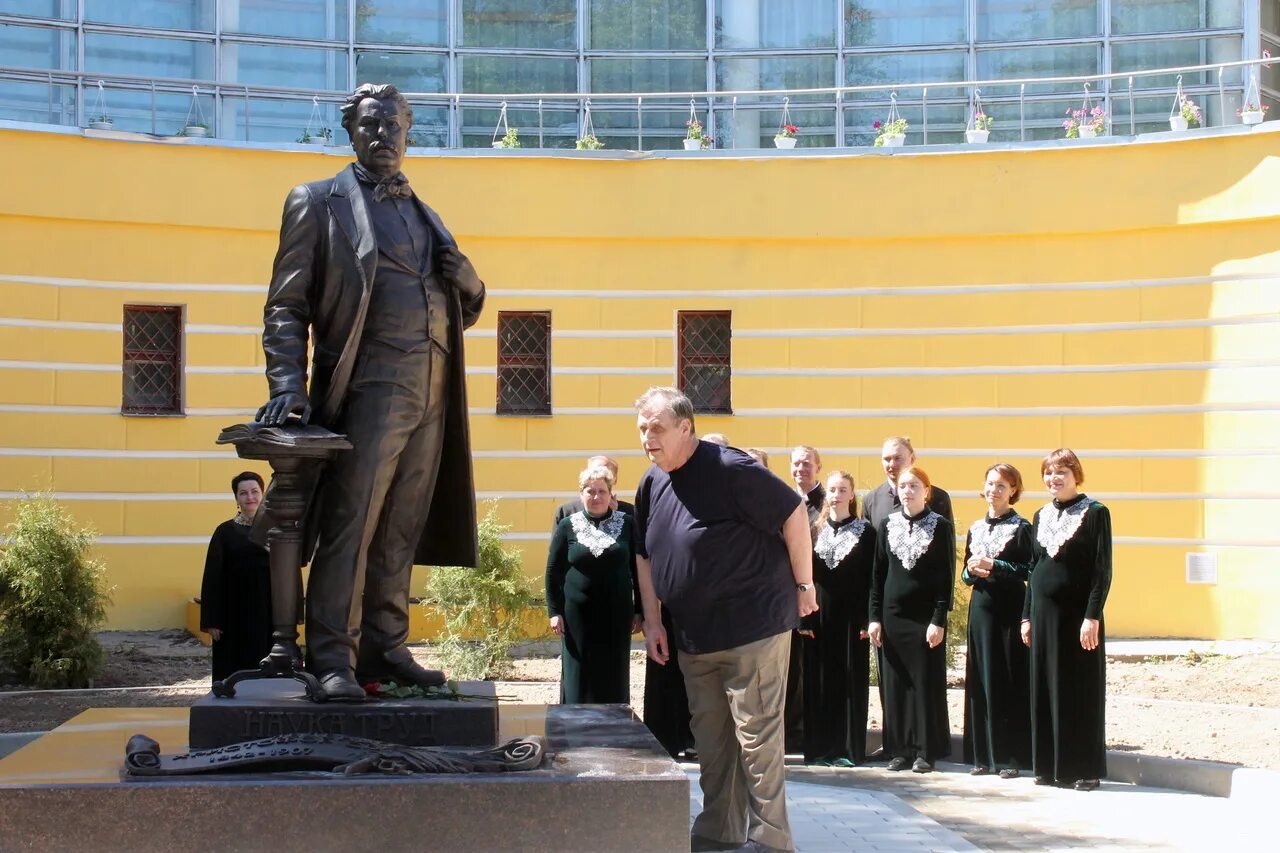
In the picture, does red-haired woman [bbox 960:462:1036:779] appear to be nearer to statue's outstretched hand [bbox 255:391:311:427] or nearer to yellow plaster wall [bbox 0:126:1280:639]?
statue's outstretched hand [bbox 255:391:311:427]

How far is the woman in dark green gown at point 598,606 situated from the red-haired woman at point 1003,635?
1.86 meters

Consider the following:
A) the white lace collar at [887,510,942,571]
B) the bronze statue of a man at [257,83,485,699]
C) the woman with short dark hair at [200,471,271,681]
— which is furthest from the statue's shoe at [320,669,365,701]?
the white lace collar at [887,510,942,571]

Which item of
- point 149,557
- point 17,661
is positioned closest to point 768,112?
point 149,557

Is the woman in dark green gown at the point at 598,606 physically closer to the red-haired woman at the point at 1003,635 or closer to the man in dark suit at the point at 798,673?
the man in dark suit at the point at 798,673

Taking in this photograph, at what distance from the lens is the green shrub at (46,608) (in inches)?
482

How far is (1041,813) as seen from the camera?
768 centimetres

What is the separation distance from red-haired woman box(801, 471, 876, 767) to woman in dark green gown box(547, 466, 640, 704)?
3.58ft

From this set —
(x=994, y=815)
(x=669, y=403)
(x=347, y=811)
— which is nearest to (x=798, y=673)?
(x=994, y=815)

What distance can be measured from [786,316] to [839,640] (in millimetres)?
8039

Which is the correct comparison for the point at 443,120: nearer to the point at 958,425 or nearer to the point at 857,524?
the point at 958,425

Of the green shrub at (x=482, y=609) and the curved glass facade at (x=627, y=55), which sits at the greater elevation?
the curved glass facade at (x=627, y=55)

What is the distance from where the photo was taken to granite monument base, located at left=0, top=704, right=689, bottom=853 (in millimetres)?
4887

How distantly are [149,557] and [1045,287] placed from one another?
9.28 meters

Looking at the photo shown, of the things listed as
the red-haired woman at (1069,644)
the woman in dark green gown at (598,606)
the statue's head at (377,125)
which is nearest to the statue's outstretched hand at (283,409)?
the statue's head at (377,125)
